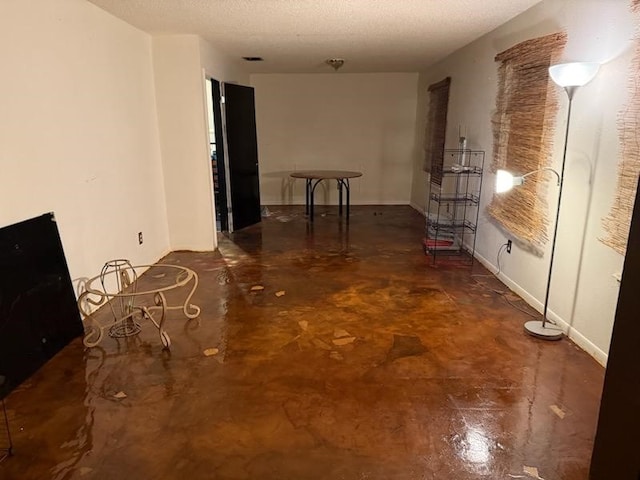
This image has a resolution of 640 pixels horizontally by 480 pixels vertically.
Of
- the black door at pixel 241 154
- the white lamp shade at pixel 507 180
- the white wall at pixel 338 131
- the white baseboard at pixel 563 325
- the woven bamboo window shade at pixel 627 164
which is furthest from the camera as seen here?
the white wall at pixel 338 131

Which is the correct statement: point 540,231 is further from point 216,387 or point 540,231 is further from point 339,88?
point 339,88

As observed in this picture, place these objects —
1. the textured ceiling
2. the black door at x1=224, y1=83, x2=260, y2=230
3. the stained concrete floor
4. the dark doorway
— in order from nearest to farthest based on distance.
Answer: the stained concrete floor < the textured ceiling < the dark doorway < the black door at x1=224, y1=83, x2=260, y2=230

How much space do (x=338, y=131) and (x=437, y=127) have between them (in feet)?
6.70

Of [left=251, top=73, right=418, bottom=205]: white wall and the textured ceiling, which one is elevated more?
the textured ceiling

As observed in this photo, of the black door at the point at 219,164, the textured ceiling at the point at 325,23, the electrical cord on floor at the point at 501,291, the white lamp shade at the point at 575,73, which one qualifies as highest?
the textured ceiling at the point at 325,23

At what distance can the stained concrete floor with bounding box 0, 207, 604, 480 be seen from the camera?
1848 millimetres

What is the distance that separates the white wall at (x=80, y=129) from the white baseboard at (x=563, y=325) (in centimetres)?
335

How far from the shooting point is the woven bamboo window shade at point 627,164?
2.30m

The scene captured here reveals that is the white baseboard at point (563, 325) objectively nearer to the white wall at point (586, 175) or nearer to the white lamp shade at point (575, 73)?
the white wall at point (586, 175)

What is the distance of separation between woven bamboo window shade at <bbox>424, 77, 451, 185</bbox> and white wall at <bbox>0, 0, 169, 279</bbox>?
3537 mm

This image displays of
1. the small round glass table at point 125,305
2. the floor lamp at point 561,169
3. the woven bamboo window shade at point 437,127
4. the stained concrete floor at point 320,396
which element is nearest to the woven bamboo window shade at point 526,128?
the floor lamp at point 561,169

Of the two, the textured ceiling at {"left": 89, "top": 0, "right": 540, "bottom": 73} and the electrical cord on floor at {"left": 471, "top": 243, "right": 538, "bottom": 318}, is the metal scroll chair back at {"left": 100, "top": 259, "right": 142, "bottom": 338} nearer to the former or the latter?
the textured ceiling at {"left": 89, "top": 0, "right": 540, "bottom": 73}

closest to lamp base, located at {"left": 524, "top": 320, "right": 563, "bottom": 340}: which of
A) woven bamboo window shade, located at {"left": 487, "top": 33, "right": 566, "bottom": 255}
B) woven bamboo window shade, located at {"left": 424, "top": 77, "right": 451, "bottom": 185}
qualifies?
woven bamboo window shade, located at {"left": 487, "top": 33, "right": 566, "bottom": 255}

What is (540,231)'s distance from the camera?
3.29 m
